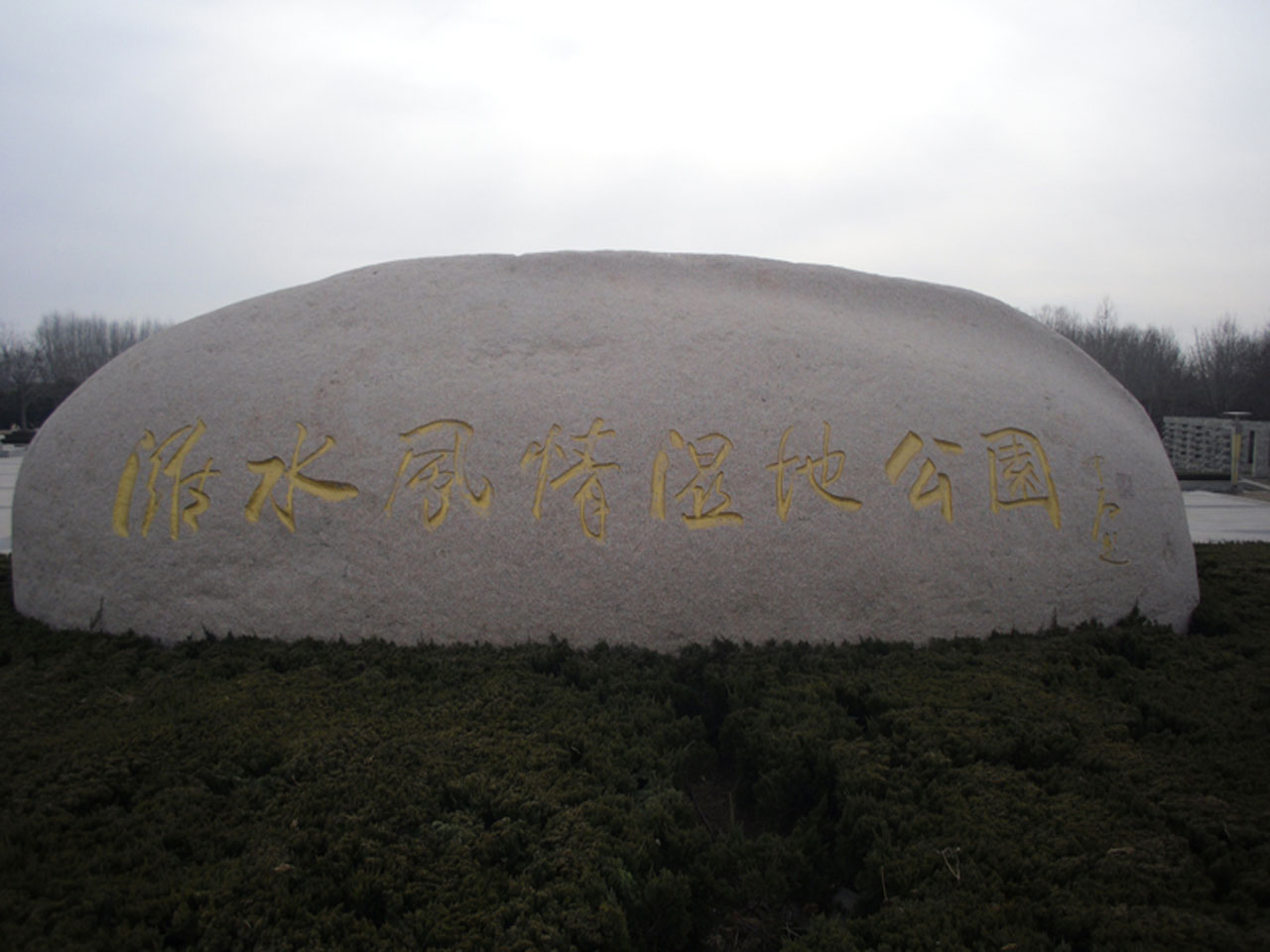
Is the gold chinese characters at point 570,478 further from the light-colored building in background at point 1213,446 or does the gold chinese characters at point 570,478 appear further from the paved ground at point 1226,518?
the light-colored building in background at point 1213,446

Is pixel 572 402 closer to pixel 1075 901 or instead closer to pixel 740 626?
pixel 740 626

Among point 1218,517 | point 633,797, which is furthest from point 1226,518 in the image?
point 633,797

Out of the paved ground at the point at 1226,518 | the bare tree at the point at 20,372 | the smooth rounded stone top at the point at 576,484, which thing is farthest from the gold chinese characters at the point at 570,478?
the bare tree at the point at 20,372

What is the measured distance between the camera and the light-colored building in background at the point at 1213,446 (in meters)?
16.2

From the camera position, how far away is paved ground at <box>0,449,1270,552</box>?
827 centimetres

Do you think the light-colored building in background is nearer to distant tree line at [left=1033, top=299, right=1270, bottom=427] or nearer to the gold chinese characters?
distant tree line at [left=1033, top=299, right=1270, bottom=427]

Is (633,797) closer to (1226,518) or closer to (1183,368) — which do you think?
(1226,518)

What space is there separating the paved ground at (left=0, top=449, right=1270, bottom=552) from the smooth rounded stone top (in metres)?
3.61

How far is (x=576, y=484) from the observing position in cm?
382

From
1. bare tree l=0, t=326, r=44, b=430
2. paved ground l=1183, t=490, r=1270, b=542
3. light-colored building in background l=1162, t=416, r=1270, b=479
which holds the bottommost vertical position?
paved ground l=1183, t=490, r=1270, b=542

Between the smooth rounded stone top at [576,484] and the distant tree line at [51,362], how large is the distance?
12.9 m

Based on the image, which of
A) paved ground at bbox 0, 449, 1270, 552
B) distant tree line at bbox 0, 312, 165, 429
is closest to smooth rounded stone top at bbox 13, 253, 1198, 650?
paved ground at bbox 0, 449, 1270, 552

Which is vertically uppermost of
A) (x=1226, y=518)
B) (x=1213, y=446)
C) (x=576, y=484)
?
(x=576, y=484)

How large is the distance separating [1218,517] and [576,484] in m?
9.64
